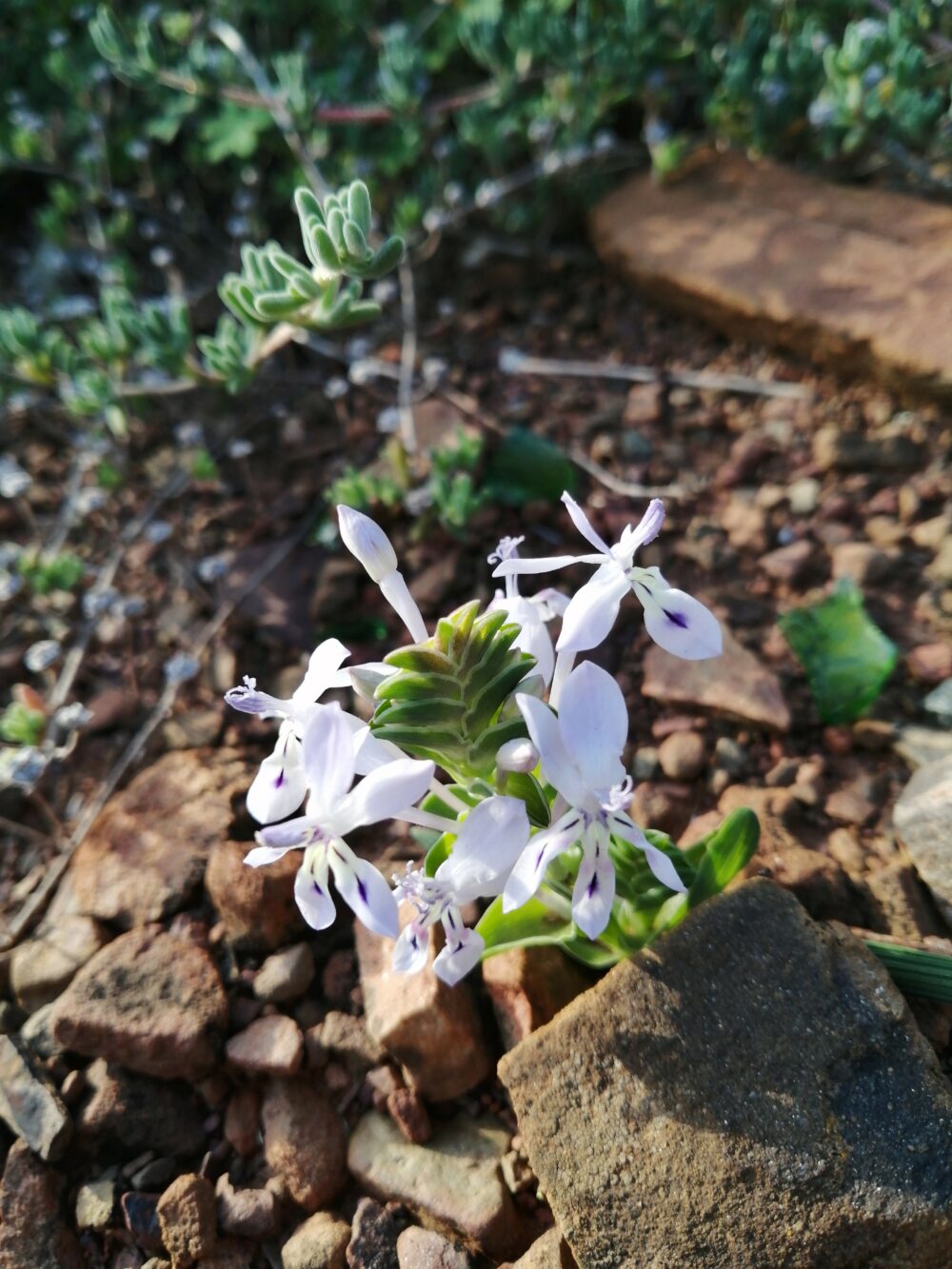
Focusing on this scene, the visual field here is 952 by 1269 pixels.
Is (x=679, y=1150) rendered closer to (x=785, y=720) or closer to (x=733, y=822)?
(x=733, y=822)

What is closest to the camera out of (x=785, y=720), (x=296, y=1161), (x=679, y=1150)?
(x=679, y=1150)

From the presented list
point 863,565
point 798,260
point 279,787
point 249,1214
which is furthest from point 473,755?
A: point 798,260

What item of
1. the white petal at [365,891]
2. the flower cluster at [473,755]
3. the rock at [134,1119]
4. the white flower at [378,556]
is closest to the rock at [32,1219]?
the rock at [134,1119]

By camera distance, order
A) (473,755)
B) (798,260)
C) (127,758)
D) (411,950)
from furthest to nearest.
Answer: (798,260) → (127,758) → (473,755) → (411,950)

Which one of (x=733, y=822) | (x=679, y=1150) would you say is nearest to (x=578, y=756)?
(x=733, y=822)

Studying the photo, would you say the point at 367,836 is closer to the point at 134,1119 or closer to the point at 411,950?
the point at 134,1119

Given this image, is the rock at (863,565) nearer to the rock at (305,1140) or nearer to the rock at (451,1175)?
the rock at (451,1175)
